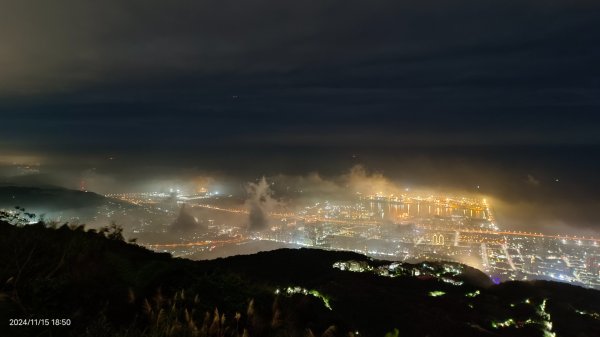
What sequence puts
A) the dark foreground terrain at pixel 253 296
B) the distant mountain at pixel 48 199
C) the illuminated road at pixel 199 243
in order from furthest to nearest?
the illuminated road at pixel 199 243, the distant mountain at pixel 48 199, the dark foreground terrain at pixel 253 296

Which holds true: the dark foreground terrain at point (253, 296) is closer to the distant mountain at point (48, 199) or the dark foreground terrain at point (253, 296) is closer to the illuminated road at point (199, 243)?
A: the illuminated road at point (199, 243)

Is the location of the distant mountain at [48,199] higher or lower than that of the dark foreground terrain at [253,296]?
higher

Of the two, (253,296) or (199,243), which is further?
(199,243)

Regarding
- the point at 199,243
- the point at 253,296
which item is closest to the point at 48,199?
the point at 199,243

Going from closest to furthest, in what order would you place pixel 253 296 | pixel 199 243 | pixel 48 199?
pixel 253 296 < pixel 199 243 < pixel 48 199

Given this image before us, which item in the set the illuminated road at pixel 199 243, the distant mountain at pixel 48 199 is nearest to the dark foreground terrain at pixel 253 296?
the illuminated road at pixel 199 243

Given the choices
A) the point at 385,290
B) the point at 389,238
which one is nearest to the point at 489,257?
the point at 389,238

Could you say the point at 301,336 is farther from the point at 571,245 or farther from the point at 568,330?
the point at 571,245

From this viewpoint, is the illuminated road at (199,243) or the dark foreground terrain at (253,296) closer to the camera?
the dark foreground terrain at (253,296)

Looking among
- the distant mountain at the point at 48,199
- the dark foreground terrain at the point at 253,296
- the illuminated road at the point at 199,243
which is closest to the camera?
the dark foreground terrain at the point at 253,296

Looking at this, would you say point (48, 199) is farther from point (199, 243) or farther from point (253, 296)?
point (253, 296)
